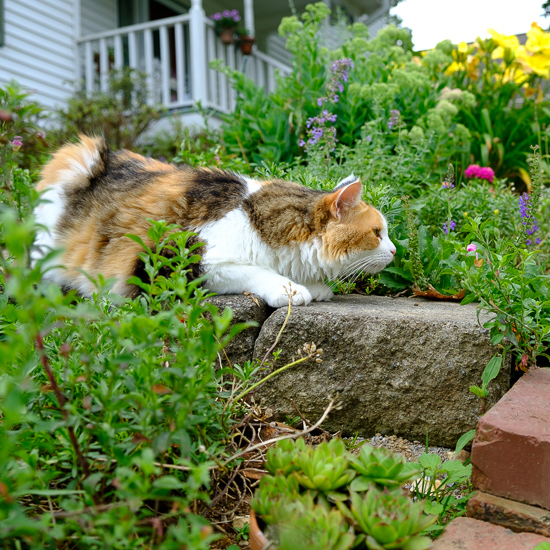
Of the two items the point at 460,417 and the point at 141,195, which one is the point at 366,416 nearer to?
the point at 460,417

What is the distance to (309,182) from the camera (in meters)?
3.16

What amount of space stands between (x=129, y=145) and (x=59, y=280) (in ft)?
16.0

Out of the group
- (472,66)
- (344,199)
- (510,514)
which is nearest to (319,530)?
(510,514)

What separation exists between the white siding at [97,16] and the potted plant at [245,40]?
2631mm

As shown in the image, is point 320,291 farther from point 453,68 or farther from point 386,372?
point 453,68

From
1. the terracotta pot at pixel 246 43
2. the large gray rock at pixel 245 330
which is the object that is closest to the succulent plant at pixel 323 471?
the large gray rock at pixel 245 330

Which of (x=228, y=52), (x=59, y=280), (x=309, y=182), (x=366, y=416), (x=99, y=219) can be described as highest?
(x=228, y=52)

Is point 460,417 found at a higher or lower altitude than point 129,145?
lower

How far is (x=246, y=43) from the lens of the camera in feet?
34.7

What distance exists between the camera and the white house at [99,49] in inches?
338

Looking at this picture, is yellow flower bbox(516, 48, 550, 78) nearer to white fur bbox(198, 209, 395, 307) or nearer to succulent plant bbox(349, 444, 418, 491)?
white fur bbox(198, 209, 395, 307)

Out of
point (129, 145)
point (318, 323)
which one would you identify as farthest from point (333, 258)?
point (129, 145)

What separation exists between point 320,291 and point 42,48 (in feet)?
28.3

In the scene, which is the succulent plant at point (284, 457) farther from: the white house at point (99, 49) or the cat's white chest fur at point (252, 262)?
the white house at point (99, 49)
